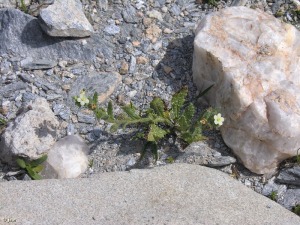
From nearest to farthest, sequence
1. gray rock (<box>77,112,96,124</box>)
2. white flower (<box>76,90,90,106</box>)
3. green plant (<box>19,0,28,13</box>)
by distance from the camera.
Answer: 1. white flower (<box>76,90,90,106</box>)
2. gray rock (<box>77,112,96,124</box>)
3. green plant (<box>19,0,28,13</box>)

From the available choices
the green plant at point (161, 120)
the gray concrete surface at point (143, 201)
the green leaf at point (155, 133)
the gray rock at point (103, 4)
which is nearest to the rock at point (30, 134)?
the gray concrete surface at point (143, 201)

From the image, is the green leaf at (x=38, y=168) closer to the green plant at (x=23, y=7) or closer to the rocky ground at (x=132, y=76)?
the rocky ground at (x=132, y=76)

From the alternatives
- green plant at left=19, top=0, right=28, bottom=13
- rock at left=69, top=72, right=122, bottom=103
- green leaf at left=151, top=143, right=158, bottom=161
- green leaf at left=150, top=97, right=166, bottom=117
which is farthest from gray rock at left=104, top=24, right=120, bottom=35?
green leaf at left=151, top=143, right=158, bottom=161

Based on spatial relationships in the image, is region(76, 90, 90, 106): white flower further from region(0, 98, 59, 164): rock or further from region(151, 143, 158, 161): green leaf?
region(151, 143, 158, 161): green leaf

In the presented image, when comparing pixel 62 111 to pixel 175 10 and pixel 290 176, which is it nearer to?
pixel 175 10

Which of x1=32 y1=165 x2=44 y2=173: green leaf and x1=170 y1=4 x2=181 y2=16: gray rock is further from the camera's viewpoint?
x1=170 y1=4 x2=181 y2=16: gray rock

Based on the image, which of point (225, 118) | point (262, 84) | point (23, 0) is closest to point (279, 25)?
point (262, 84)

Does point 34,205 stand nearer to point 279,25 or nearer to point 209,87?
point 209,87
